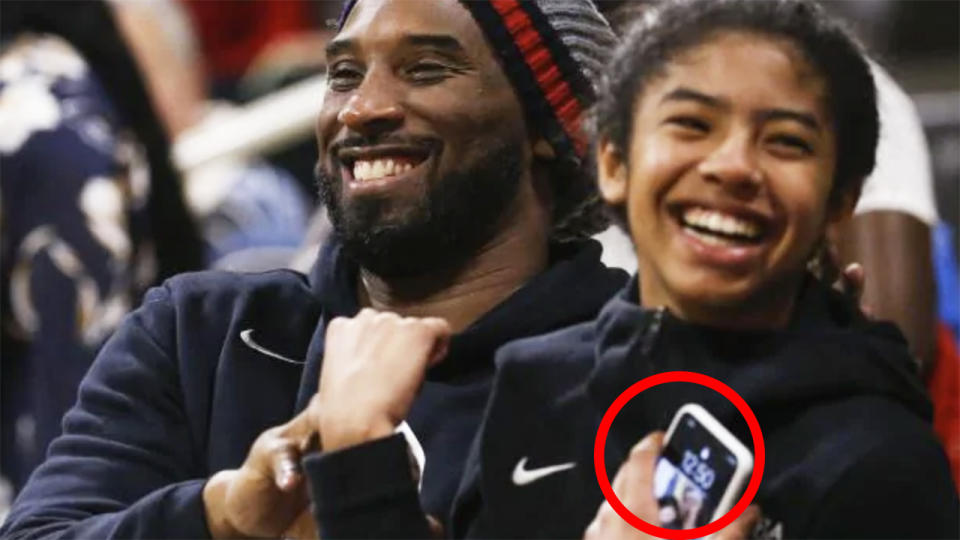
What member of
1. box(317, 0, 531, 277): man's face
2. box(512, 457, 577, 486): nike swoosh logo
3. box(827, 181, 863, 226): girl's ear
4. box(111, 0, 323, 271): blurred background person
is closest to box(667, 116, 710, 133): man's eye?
box(827, 181, 863, 226): girl's ear

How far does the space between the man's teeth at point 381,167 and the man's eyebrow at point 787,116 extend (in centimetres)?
40

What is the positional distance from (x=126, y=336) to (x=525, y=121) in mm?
352

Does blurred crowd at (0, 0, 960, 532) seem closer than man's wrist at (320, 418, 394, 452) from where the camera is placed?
No

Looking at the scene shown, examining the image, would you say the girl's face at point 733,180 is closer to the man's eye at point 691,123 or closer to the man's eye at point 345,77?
the man's eye at point 691,123

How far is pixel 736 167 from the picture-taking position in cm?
158

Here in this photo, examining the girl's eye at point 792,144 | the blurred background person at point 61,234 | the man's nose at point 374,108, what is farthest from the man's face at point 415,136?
the blurred background person at point 61,234

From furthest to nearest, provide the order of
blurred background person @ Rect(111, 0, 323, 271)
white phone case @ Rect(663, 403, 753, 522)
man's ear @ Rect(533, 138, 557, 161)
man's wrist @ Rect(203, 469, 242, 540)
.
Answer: blurred background person @ Rect(111, 0, 323, 271)
man's ear @ Rect(533, 138, 557, 161)
man's wrist @ Rect(203, 469, 242, 540)
white phone case @ Rect(663, 403, 753, 522)

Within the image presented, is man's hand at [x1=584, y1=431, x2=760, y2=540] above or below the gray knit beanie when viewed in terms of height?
below

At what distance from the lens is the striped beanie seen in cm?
198

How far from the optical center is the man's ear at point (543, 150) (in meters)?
2.01

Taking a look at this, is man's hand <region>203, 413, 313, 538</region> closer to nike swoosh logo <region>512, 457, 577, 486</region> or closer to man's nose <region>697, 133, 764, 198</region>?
nike swoosh logo <region>512, 457, 577, 486</region>

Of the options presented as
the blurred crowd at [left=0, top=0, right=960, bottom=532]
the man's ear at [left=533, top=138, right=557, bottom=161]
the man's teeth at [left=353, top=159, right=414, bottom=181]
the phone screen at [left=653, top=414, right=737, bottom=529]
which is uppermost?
the man's teeth at [left=353, top=159, right=414, bottom=181]

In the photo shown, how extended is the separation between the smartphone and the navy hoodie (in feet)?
1.03

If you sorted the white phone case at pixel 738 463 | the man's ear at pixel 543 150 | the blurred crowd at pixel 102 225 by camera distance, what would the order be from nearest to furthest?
the white phone case at pixel 738 463
the man's ear at pixel 543 150
the blurred crowd at pixel 102 225
